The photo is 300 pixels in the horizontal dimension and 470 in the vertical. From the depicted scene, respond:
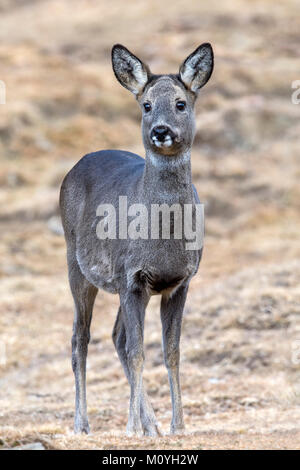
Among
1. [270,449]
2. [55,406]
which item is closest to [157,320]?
[55,406]

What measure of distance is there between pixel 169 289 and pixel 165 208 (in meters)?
0.80

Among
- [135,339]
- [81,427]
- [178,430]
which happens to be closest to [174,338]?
[135,339]

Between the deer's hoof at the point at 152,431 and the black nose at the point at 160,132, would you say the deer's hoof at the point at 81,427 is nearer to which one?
the deer's hoof at the point at 152,431

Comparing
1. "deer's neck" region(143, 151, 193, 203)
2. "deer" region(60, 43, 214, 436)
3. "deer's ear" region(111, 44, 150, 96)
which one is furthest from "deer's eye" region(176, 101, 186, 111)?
"deer's ear" region(111, 44, 150, 96)

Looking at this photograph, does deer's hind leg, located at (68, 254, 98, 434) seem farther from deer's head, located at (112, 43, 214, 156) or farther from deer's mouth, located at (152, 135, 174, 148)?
deer's mouth, located at (152, 135, 174, 148)

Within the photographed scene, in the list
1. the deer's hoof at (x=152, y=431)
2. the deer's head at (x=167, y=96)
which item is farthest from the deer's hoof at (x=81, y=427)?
the deer's head at (x=167, y=96)

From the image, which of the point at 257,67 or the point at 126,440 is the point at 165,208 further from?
the point at 257,67

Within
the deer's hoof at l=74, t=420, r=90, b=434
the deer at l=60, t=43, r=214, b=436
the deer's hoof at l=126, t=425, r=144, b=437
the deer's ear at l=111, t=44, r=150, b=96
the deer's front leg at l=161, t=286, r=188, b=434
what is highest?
the deer's ear at l=111, t=44, r=150, b=96

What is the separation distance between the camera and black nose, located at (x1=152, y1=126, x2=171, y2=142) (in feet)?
24.6

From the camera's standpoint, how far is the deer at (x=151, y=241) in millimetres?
7820

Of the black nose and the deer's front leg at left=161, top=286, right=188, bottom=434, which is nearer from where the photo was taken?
the black nose

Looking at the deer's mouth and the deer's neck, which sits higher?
the deer's mouth

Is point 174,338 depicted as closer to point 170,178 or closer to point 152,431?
point 152,431
